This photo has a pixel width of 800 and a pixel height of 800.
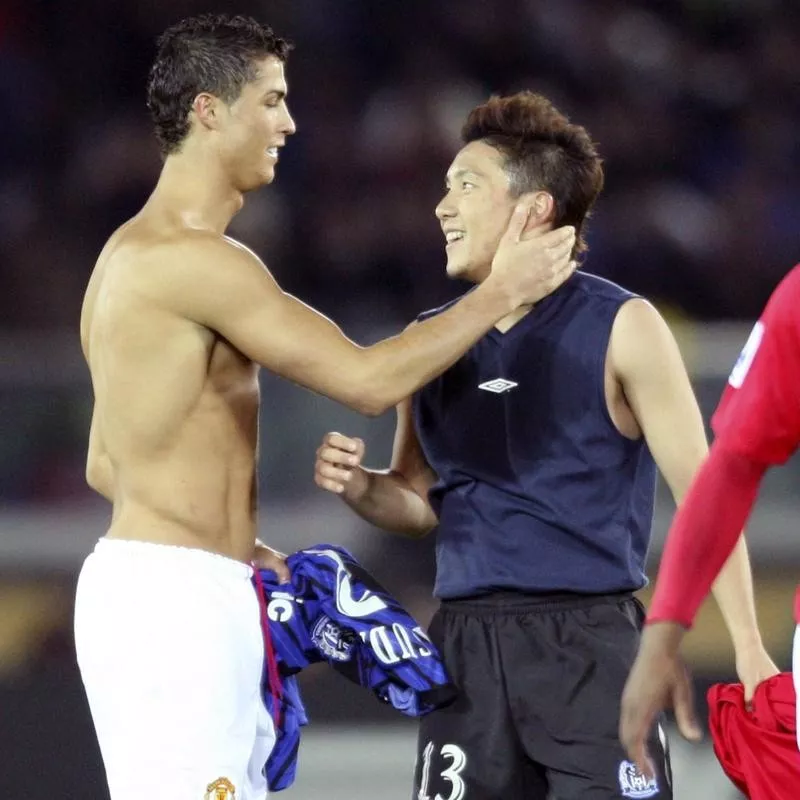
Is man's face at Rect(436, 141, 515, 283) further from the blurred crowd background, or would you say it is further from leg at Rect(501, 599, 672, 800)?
the blurred crowd background

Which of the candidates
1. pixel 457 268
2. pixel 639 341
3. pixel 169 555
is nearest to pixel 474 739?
pixel 169 555

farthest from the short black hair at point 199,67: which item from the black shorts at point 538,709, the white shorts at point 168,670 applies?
the black shorts at point 538,709

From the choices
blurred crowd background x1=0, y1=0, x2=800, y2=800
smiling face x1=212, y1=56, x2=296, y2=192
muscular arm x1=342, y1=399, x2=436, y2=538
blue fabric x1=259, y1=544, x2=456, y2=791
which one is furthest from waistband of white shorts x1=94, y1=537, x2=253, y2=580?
blurred crowd background x1=0, y1=0, x2=800, y2=800

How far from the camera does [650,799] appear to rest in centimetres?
253

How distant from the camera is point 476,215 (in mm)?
2834

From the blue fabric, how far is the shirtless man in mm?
78

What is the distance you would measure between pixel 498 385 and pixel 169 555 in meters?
0.65

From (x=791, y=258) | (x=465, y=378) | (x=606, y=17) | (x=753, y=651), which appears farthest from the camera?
(x=606, y=17)

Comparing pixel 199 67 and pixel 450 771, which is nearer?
pixel 450 771

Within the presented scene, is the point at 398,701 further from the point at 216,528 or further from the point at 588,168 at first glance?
the point at 588,168

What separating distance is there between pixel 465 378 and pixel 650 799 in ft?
2.58

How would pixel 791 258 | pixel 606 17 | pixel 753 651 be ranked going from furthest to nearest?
pixel 606 17 → pixel 791 258 → pixel 753 651

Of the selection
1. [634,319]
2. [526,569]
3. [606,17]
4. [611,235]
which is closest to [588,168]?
[634,319]

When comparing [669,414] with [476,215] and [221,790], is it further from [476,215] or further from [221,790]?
[221,790]
